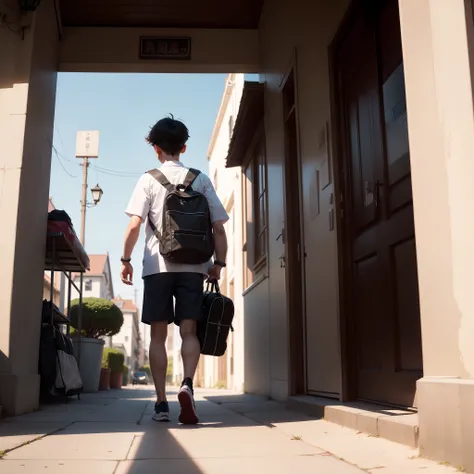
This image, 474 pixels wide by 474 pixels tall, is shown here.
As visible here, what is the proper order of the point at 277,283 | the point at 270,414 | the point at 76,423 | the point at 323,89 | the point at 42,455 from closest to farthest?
the point at 42,455
the point at 76,423
the point at 270,414
the point at 323,89
the point at 277,283

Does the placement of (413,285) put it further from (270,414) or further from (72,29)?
(72,29)

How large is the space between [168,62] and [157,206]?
3571 millimetres

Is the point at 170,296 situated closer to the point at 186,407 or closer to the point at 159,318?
the point at 159,318

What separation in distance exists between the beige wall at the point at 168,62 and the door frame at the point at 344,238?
297 centimetres

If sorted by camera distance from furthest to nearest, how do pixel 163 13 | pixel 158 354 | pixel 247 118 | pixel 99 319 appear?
1. pixel 99 319
2. pixel 247 118
3. pixel 163 13
4. pixel 158 354

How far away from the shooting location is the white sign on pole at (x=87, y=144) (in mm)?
15773

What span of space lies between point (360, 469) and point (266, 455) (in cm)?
37

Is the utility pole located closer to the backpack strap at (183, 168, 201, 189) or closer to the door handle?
the backpack strap at (183, 168, 201, 189)

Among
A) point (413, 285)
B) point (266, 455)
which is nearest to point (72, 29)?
point (413, 285)

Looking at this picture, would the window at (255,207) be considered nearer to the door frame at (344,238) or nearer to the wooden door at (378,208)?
the door frame at (344,238)

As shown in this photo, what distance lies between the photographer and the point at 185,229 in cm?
315

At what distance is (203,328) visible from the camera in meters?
3.29

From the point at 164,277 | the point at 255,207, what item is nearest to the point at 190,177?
the point at 164,277

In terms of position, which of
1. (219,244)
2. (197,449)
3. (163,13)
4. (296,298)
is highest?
(163,13)
